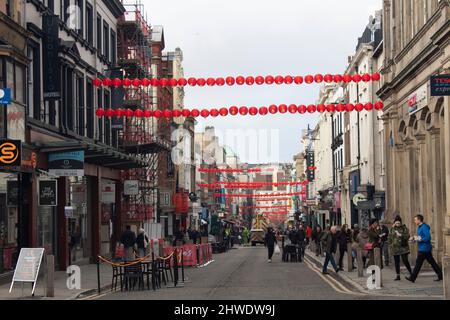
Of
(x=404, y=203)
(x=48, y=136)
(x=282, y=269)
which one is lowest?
(x=282, y=269)

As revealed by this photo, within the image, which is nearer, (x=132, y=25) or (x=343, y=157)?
(x=132, y=25)

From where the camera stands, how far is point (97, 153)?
33344 millimetres

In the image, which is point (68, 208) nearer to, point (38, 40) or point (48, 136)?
point (48, 136)

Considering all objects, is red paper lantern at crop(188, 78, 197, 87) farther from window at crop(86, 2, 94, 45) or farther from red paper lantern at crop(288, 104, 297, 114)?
window at crop(86, 2, 94, 45)

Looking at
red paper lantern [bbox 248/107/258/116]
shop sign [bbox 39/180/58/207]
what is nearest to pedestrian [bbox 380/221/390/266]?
red paper lantern [bbox 248/107/258/116]

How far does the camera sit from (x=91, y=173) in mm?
37469

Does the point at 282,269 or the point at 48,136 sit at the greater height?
the point at 48,136

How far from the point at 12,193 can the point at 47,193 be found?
1.76 meters

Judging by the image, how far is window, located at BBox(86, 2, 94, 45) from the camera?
127ft

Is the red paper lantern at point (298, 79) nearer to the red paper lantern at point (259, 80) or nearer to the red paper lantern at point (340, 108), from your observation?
the red paper lantern at point (259, 80)

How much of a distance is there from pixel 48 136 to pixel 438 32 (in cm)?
1366

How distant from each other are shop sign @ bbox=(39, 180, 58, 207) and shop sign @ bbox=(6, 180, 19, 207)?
1.20 meters

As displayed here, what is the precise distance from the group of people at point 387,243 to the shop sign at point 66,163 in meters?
8.53

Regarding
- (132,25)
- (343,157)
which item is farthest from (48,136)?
(343,157)
